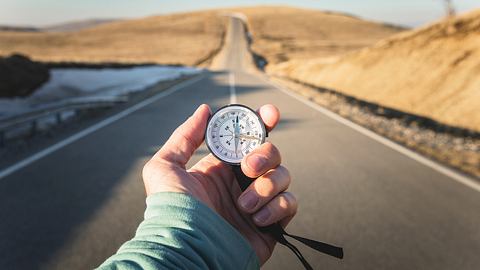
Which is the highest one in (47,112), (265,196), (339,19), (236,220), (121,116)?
(265,196)

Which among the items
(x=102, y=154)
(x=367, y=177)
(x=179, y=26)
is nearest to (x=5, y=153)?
(x=102, y=154)

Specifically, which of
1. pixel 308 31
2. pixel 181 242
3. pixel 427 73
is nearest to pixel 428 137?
pixel 181 242

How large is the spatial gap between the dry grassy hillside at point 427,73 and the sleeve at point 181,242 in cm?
1301

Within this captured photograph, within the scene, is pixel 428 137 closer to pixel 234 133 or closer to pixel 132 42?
pixel 234 133

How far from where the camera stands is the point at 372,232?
168 inches

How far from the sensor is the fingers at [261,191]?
6.48 feet

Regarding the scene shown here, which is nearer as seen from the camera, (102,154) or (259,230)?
(259,230)

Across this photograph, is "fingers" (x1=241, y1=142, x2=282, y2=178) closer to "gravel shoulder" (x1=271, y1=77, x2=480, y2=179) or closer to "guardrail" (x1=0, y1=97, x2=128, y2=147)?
"gravel shoulder" (x1=271, y1=77, x2=480, y2=179)

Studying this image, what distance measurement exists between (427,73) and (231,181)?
19.5m

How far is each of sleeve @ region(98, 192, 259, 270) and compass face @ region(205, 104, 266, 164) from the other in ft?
1.42

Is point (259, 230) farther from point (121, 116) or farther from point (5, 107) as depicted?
point (5, 107)

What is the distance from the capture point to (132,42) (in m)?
95.6

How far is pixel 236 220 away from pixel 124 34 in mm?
113656

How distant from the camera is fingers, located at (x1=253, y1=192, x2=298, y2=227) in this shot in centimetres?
201
